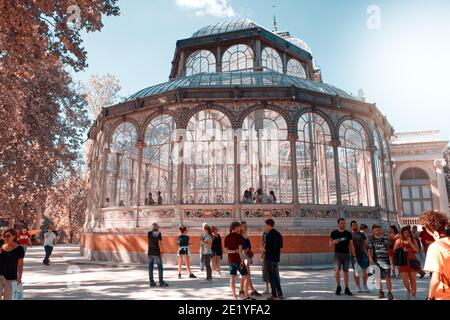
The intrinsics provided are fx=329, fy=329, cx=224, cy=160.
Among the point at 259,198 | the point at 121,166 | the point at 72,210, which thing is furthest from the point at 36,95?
the point at 72,210

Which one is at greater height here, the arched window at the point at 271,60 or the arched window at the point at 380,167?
the arched window at the point at 271,60

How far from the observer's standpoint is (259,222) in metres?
14.0

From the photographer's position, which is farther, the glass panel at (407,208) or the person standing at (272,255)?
the glass panel at (407,208)

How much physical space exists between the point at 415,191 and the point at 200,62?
2124cm

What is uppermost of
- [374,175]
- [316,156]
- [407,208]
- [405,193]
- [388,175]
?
[316,156]

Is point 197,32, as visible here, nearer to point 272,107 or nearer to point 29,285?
point 272,107

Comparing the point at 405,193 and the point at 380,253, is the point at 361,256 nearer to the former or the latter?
the point at 380,253

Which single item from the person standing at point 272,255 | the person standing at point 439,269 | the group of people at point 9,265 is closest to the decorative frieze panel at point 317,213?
the person standing at point 272,255

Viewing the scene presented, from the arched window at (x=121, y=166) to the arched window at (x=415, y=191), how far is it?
2273 centimetres

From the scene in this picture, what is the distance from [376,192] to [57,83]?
1914 centimetres

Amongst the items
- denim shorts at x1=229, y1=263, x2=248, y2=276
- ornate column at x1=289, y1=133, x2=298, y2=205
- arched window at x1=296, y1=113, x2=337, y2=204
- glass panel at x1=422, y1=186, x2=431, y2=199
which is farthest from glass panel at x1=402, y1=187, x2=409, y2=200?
denim shorts at x1=229, y1=263, x2=248, y2=276

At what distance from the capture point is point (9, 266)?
5297 mm

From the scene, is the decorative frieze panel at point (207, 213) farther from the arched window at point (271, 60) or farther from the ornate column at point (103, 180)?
the arched window at point (271, 60)

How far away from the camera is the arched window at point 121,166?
669 inches
